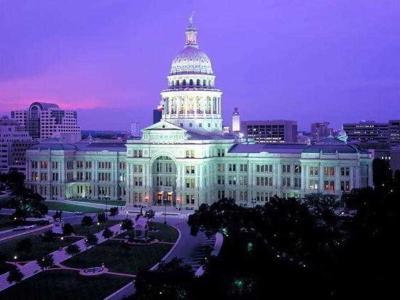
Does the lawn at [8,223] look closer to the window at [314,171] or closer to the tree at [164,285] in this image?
the window at [314,171]

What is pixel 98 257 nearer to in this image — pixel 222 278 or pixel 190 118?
pixel 222 278

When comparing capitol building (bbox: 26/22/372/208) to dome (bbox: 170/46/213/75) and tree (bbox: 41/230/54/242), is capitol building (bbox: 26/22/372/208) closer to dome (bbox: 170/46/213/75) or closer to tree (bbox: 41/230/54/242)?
dome (bbox: 170/46/213/75)

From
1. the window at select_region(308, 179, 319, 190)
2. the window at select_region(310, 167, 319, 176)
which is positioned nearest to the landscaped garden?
the window at select_region(308, 179, 319, 190)

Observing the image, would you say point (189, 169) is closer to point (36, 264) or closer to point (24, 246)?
point (24, 246)

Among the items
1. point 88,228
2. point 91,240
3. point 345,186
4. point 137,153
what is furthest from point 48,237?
point 345,186

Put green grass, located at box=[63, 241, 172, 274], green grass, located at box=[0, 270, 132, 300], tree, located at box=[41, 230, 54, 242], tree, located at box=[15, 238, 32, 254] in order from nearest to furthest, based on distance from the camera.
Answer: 1. green grass, located at box=[0, 270, 132, 300]
2. green grass, located at box=[63, 241, 172, 274]
3. tree, located at box=[15, 238, 32, 254]
4. tree, located at box=[41, 230, 54, 242]

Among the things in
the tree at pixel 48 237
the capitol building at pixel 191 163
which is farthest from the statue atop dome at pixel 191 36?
the tree at pixel 48 237
